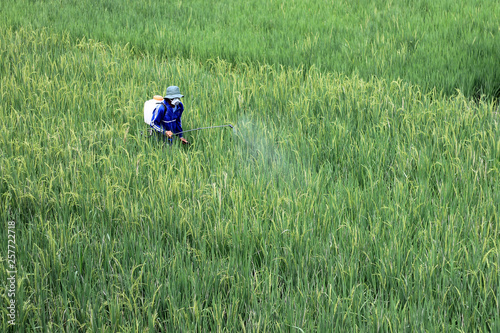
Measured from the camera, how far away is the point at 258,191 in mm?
2523

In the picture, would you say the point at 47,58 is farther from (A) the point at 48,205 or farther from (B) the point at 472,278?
(B) the point at 472,278

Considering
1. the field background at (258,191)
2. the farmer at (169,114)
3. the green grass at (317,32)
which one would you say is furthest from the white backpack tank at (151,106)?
the green grass at (317,32)

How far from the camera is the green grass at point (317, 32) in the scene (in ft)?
14.5

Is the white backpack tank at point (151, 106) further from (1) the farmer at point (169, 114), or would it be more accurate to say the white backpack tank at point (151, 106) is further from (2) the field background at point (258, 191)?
(2) the field background at point (258, 191)

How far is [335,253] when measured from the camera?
216 centimetres

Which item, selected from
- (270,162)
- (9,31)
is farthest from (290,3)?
(270,162)

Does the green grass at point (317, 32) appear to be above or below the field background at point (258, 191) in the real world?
above

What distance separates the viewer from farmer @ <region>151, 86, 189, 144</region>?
2867mm

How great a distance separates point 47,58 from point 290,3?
11.3ft

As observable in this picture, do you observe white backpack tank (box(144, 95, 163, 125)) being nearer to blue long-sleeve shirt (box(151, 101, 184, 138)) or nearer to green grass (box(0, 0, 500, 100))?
blue long-sleeve shirt (box(151, 101, 184, 138))

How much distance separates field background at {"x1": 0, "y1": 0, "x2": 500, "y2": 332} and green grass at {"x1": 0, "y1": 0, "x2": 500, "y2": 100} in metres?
0.05

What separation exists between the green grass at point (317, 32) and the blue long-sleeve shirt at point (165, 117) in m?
1.71

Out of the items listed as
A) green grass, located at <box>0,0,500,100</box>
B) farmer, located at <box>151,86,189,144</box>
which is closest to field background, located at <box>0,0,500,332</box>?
green grass, located at <box>0,0,500,100</box>

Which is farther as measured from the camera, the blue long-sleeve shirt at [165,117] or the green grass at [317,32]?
the green grass at [317,32]
